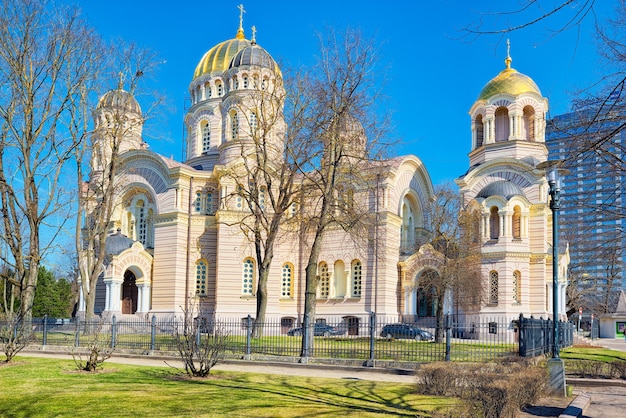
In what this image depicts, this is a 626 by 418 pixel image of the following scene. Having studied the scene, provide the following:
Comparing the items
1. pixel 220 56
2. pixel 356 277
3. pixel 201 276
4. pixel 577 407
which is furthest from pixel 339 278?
pixel 577 407

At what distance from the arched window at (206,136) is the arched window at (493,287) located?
20.2m

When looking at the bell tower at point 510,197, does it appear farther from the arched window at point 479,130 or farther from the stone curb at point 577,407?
the stone curb at point 577,407

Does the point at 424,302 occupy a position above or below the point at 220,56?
below

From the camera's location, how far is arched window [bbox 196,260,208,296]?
3494 cm

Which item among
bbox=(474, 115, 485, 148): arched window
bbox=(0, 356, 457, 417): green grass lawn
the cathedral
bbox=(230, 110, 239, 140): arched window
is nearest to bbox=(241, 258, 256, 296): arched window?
the cathedral

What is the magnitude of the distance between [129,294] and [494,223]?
2195 cm

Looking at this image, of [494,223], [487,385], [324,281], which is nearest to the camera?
[487,385]

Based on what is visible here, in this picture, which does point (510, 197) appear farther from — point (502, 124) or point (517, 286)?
point (502, 124)

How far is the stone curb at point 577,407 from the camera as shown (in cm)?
921

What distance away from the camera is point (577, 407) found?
9773 mm

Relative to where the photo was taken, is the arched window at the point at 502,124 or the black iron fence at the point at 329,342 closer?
the black iron fence at the point at 329,342

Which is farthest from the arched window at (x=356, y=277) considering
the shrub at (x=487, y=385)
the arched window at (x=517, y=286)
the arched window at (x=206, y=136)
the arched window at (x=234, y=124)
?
the shrub at (x=487, y=385)

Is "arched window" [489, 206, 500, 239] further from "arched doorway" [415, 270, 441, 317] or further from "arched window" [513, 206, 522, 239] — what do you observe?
"arched doorway" [415, 270, 441, 317]

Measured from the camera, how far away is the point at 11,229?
21.1 m
